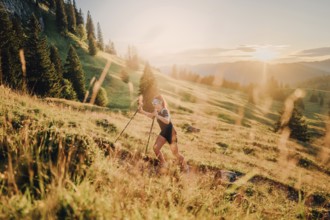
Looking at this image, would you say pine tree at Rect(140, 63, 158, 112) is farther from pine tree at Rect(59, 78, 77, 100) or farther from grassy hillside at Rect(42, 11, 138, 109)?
pine tree at Rect(59, 78, 77, 100)

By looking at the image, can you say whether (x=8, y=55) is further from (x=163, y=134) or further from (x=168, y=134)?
(x=168, y=134)

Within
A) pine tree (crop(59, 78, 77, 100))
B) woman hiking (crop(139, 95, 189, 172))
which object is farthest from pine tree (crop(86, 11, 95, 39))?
woman hiking (crop(139, 95, 189, 172))

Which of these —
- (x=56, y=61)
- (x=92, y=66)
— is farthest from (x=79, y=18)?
(x=56, y=61)

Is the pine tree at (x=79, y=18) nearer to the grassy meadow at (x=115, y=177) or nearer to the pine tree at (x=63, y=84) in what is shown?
the pine tree at (x=63, y=84)

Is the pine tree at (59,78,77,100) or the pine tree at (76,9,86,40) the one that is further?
the pine tree at (76,9,86,40)

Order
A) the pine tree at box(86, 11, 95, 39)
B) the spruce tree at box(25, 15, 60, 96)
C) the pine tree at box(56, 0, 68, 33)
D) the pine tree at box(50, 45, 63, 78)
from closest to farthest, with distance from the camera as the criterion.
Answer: the spruce tree at box(25, 15, 60, 96)
the pine tree at box(50, 45, 63, 78)
the pine tree at box(56, 0, 68, 33)
the pine tree at box(86, 11, 95, 39)

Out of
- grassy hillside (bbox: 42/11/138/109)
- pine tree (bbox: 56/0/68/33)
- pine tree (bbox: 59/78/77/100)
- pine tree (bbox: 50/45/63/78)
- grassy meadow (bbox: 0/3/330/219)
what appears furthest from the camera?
pine tree (bbox: 56/0/68/33)

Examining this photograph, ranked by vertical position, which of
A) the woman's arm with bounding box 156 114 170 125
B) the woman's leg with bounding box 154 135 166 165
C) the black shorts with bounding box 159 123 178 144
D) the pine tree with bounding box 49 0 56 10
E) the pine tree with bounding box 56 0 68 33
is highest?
the pine tree with bounding box 49 0 56 10

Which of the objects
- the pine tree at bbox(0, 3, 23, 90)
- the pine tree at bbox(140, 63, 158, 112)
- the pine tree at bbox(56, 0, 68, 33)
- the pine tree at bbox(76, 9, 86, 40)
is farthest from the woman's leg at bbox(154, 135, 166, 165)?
the pine tree at bbox(76, 9, 86, 40)

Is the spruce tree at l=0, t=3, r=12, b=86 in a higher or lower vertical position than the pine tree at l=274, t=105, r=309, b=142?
higher

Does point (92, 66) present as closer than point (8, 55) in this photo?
No

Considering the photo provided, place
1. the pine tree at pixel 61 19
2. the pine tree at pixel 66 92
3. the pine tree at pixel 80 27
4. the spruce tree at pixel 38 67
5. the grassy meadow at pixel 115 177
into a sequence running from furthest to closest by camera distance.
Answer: the pine tree at pixel 80 27 < the pine tree at pixel 61 19 < the pine tree at pixel 66 92 < the spruce tree at pixel 38 67 < the grassy meadow at pixel 115 177

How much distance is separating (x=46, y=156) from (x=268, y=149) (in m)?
25.2

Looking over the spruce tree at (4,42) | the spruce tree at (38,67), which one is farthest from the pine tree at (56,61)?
the spruce tree at (4,42)
